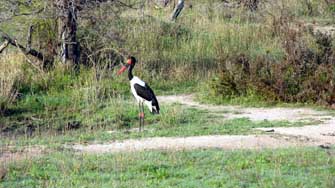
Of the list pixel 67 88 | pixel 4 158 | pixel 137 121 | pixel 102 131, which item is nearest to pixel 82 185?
pixel 4 158

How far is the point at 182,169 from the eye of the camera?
9.79 m

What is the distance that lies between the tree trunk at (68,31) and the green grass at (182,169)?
6.84 meters

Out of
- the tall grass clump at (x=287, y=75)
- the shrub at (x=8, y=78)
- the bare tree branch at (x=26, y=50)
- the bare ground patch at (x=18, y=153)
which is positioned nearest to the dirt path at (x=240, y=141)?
the bare ground patch at (x=18, y=153)

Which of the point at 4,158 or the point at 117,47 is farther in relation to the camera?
the point at 117,47

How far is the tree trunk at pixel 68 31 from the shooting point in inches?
682

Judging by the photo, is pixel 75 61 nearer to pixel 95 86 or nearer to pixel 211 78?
pixel 95 86

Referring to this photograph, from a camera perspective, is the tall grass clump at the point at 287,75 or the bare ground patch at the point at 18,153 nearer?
the bare ground patch at the point at 18,153

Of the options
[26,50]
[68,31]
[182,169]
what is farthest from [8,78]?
[182,169]

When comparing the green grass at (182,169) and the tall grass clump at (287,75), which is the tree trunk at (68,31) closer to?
the tall grass clump at (287,75)

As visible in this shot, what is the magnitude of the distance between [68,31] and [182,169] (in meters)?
8.84

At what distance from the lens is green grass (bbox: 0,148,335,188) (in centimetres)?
905

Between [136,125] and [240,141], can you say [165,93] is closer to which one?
[136,125]

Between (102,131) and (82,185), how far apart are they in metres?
4.81

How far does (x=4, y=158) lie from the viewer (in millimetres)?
10672
